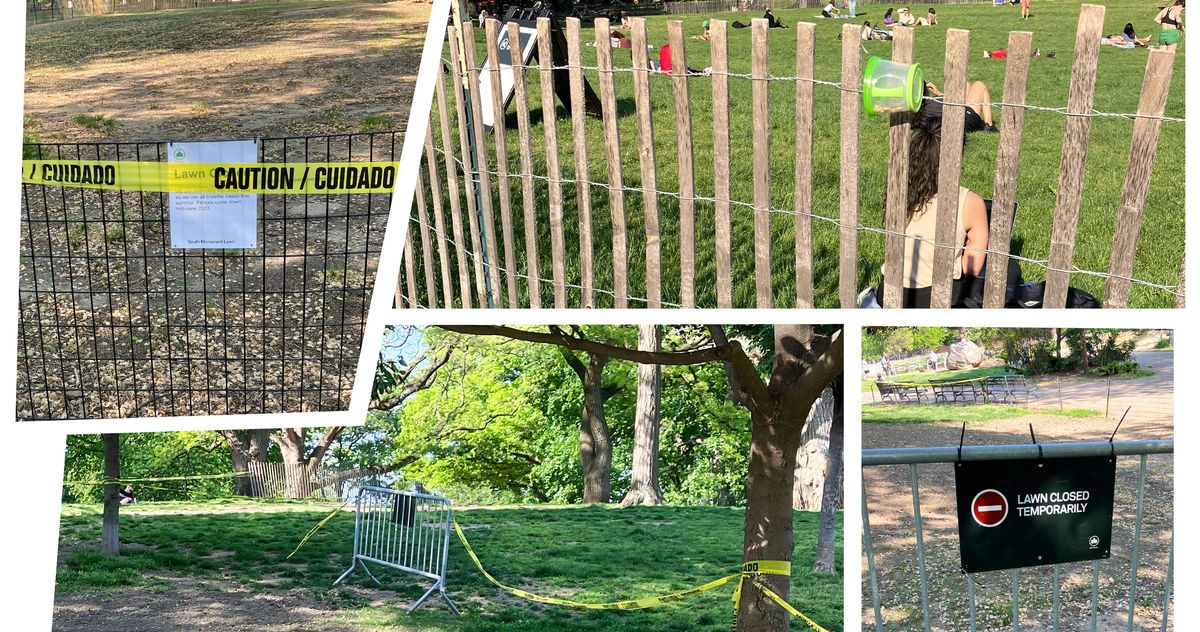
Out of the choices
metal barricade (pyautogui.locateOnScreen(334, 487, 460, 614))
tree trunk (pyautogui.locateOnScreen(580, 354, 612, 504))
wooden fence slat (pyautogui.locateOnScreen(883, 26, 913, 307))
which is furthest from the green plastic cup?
tree trunk (pyautogui.locateOnScreen(580, 354, 612, 504))

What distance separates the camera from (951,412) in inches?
172

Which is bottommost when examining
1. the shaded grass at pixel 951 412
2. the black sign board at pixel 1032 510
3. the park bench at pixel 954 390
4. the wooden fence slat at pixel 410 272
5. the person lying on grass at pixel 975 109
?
the black sign board at pixel 1032 510

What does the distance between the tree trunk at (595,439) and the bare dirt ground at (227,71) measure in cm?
315

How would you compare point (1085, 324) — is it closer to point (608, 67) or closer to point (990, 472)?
point (990, 472)

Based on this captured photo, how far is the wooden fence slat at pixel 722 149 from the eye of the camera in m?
3.42

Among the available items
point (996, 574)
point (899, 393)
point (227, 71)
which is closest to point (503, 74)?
point (899, 393)

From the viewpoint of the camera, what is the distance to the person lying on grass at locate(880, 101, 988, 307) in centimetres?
329

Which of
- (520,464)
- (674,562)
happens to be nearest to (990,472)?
(674,562)

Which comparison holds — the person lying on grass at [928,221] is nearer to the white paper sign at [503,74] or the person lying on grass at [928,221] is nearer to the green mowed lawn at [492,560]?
the white paper sign at [503,74]

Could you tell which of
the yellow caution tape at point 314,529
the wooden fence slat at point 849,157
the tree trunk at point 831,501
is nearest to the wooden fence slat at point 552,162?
the wooden fence slat at point 849,157

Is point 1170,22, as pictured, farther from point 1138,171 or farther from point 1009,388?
point 1138,171

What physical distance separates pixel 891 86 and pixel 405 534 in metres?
5.24

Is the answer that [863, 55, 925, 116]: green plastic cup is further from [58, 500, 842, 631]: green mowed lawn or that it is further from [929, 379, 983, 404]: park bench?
[58, 500, 842, 631]: green mowed lawn

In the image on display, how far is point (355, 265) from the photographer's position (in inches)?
242
